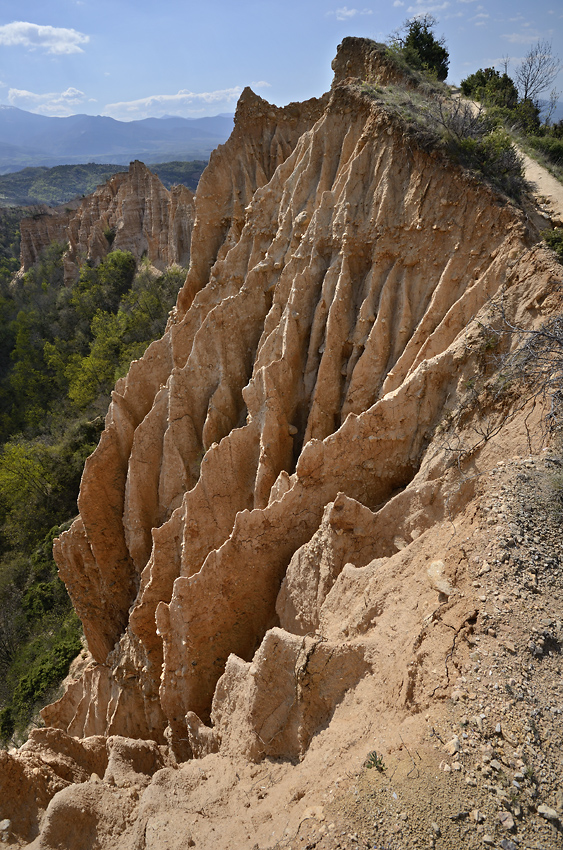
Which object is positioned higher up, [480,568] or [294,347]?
[294,347]

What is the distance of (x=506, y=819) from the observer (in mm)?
3846

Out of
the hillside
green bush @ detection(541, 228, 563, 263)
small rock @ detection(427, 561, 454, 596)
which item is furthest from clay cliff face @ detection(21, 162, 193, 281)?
the hillside

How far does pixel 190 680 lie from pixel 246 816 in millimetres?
3521

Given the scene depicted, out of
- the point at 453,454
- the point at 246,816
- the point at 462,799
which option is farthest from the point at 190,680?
the point at 453,454

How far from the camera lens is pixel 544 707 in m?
4.39

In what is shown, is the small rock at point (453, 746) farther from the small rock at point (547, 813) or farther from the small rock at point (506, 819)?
the small rock at point (547, 813)

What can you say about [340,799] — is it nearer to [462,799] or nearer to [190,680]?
[462,799]

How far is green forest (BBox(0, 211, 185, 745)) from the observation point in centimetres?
1927

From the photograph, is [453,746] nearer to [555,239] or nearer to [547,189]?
[555,239]

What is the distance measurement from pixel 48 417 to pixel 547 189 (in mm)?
34173

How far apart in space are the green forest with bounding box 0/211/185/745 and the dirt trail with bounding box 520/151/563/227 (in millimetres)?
21320

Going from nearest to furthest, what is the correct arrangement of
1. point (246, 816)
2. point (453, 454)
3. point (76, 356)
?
point (246, 816) → point (453, 454) → point (76, 356)

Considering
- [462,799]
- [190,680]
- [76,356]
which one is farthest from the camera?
[76,356]

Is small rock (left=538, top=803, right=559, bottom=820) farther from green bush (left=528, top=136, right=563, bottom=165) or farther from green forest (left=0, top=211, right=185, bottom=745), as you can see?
green forest (left=0, top=211, right=185, bottom=745)
